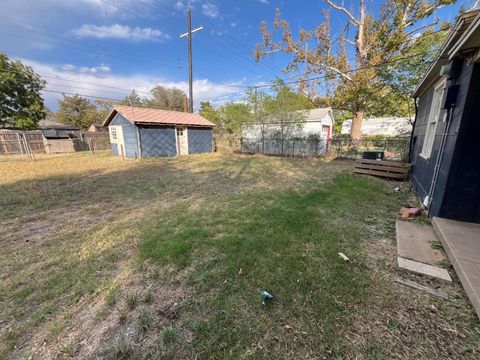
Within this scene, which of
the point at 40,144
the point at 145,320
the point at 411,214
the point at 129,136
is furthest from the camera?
the point at 40,144

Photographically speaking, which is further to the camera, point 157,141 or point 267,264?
point 157,141

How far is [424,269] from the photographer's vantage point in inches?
90.2

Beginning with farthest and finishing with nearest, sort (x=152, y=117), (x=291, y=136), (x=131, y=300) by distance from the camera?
1. (x=291, y=136)
2. (x=152, y=117)
3. (x=131, y=300)

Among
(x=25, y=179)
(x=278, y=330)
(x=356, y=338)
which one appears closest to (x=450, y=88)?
(x=356, y=338)

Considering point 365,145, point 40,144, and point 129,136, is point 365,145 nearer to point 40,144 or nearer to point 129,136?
point 129,136

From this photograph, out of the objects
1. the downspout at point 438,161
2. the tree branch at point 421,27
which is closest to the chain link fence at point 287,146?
the tree branch at point 421,27

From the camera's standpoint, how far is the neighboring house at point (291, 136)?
13422mm

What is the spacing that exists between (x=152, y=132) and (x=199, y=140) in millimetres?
3666

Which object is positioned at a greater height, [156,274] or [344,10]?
[344,10]

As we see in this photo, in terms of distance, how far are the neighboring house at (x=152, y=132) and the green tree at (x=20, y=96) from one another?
11.1m

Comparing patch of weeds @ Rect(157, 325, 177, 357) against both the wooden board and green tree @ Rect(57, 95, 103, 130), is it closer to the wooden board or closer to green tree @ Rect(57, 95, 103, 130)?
the wooden board

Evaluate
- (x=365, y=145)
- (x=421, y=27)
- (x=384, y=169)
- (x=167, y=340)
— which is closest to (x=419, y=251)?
(x=167, y=340)

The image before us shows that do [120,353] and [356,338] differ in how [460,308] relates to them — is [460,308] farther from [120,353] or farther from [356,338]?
[120,353]

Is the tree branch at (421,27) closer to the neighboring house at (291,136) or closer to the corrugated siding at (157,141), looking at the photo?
the neighboring house at (291,136)
